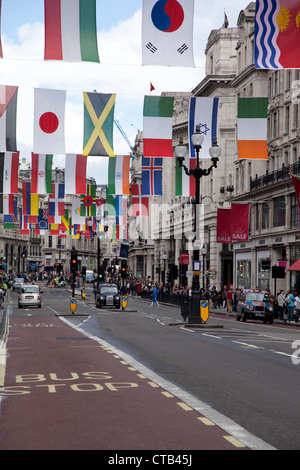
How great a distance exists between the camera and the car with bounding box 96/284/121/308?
55.4m

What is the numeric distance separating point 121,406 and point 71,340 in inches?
500

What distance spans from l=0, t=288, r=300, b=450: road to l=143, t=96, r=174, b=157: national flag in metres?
8.92

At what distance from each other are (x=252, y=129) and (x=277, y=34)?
16.0ft

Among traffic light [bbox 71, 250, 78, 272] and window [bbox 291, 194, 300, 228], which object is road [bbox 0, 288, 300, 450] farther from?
window [bbox 291, 194, 300, 228]

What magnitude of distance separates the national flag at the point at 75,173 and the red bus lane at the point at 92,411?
835 inches

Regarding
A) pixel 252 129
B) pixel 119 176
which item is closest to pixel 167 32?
pixel 252 129

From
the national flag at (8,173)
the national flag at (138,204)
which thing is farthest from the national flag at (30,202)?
the national flag at (138,204)

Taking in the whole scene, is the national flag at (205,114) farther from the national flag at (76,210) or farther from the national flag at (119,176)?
the national flag at (76,210)

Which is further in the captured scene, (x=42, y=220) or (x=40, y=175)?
(x=42, y=220)

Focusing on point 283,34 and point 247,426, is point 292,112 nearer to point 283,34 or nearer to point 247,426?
point 283,34

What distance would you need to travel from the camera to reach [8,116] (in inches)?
1123

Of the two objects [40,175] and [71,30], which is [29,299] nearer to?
[40,175]

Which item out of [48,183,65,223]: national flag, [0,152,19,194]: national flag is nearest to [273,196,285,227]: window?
[48,183,65,223]: national flag
